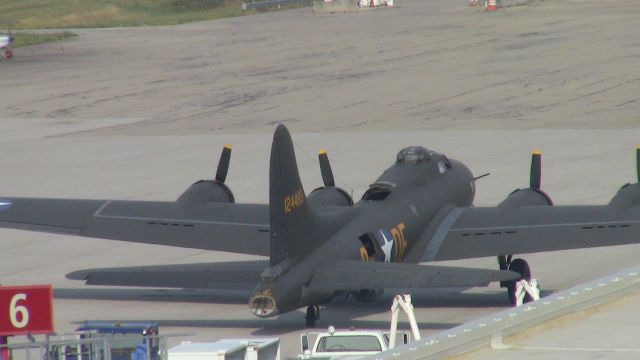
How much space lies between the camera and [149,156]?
62031 millimetres

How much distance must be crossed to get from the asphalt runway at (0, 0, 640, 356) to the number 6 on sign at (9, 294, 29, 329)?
8.23m

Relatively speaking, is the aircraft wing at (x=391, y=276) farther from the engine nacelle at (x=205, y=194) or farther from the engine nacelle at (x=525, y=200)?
the engine nacelle at (x=205, y=194)

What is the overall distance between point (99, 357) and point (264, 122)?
156 ft

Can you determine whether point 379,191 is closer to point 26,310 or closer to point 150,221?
point 150,221

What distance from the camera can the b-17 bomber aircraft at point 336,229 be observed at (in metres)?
28.7

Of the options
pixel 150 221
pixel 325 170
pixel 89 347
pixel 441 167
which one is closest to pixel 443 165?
pixel 441 167

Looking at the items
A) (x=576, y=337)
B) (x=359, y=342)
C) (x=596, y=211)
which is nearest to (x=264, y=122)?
(x=596, y=211)

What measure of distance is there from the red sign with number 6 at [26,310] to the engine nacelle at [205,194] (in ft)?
46.4

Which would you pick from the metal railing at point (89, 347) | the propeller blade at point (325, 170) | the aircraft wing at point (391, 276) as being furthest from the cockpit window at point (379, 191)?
the metal railing at point (89, 347)

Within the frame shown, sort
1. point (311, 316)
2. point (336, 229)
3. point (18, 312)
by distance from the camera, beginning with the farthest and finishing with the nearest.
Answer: point (336, 229), point (311, 316), point (18, 312)

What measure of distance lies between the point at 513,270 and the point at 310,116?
38.5m

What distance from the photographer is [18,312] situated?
70.1ft

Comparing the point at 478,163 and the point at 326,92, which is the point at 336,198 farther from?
the point at 326,92

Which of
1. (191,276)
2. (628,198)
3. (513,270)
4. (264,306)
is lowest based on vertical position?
(513,270)
